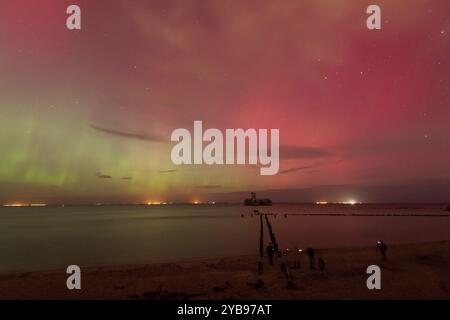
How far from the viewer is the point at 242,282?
21125 mm

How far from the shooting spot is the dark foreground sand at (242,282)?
18.3 meters

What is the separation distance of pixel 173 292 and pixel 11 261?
30348 mm

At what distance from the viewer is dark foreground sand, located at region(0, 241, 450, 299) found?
1833 cm

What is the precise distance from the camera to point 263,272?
24.0 m

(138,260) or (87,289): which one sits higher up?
(87,289)
